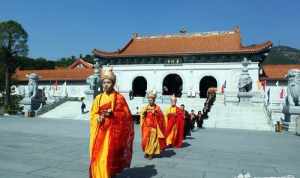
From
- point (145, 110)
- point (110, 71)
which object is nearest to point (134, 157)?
point (145, 110)

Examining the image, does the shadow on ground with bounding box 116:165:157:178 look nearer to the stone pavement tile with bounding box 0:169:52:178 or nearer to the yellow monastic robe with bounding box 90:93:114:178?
the yellow monastic robe with bounding box 90:93:114:178

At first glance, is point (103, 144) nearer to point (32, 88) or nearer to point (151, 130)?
point (151, 130)

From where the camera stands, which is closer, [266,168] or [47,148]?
[266,168]

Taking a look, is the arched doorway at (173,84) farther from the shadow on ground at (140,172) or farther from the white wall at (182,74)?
the shadow on ground at (140,172)

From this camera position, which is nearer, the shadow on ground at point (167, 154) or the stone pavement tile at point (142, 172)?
the stone pavement tile at point (142, 172)

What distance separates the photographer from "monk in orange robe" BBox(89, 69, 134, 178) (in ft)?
14.5

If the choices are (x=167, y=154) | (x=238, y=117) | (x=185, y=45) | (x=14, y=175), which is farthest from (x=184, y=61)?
(x=14, y=175)

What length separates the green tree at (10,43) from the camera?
99.0 feet

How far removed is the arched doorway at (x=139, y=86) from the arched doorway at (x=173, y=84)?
2340mm

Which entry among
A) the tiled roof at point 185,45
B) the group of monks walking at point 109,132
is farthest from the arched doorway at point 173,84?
the group of monks walking at point 109,132

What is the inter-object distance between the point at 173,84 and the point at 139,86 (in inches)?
138

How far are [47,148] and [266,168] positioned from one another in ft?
14.7

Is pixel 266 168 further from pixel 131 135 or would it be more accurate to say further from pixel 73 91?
pixel 73 91

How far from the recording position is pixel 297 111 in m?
14.9
